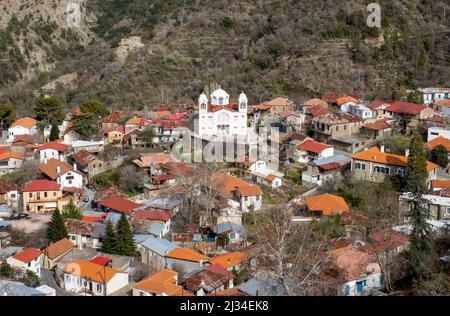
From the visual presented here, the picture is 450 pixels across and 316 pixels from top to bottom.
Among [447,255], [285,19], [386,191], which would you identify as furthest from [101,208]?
[285,19]

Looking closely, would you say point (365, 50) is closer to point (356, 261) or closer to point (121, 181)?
point (121, 181)

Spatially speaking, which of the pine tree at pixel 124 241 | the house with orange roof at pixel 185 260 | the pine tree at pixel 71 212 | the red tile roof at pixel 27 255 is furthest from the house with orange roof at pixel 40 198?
the house with orange roof at pixel 185 260

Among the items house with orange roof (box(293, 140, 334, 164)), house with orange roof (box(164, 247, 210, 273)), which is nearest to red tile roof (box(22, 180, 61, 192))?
house with orange roof (box(164, 247, 210, 273))

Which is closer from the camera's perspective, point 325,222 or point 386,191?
point 325,222

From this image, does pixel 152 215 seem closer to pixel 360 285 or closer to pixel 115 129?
pixel 360 285

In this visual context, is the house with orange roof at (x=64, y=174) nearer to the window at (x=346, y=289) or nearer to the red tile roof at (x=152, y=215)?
the red tile roof at (x=152, y=215)

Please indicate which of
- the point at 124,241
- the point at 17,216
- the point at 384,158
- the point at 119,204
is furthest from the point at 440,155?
the point at 17,216
